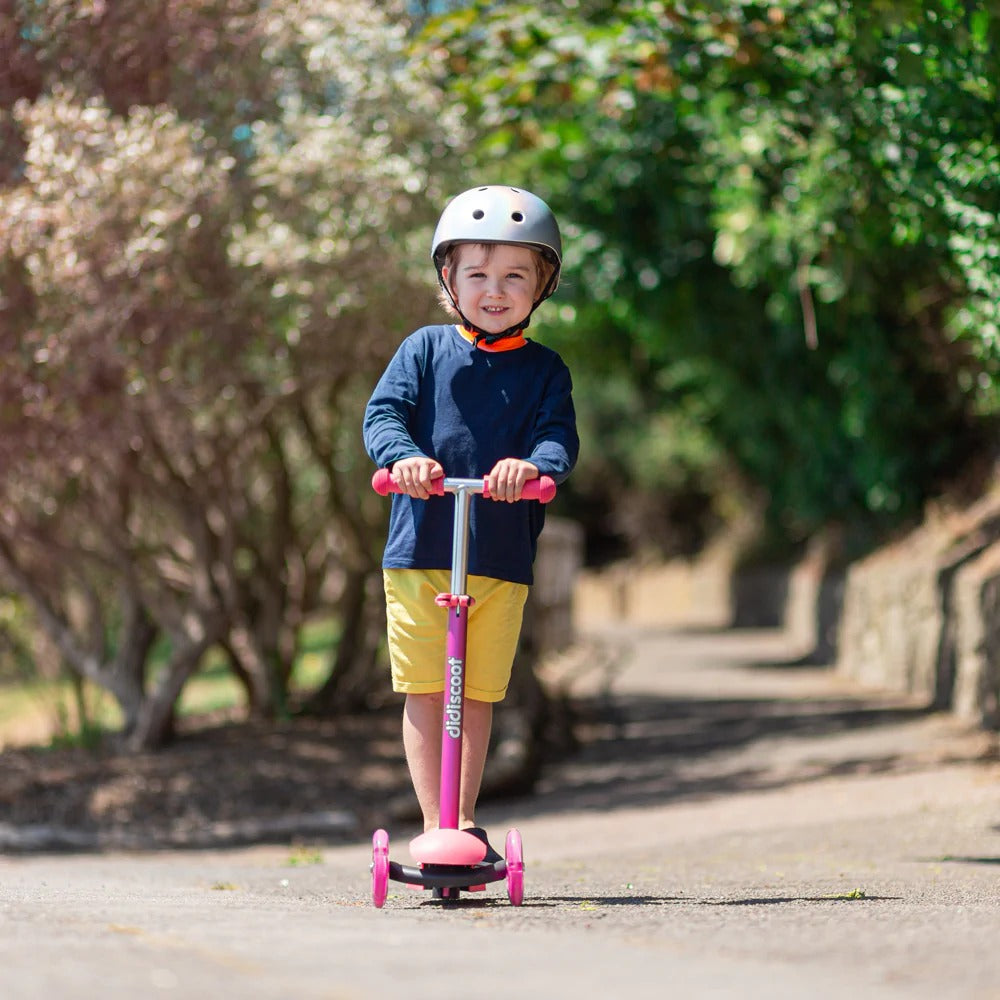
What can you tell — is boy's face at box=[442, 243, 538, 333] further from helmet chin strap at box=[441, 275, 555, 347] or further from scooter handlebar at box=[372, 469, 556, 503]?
scooter handlebar at box=[372, 469, 556, 503]

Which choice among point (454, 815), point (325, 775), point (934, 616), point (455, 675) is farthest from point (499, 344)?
point (934, 616)

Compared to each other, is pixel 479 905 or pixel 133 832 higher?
pixel 479 905

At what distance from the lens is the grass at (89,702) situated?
430 inches

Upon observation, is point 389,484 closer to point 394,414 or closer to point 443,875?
point 394,414

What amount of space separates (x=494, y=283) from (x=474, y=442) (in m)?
0.47

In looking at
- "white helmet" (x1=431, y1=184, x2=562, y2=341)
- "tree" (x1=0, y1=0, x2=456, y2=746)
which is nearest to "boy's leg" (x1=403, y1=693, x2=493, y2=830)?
"white helmet" (x1=431, y1=184, x2=562, y2=341)

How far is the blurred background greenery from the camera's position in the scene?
7102 mm

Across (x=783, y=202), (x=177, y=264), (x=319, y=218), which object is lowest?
(x=177, y=264)

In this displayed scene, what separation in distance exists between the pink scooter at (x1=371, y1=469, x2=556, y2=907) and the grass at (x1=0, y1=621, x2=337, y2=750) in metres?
6.70

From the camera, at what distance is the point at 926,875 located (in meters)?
4.94

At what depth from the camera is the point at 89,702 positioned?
13977 mm

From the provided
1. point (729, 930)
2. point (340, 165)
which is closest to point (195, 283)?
point (340, 165)

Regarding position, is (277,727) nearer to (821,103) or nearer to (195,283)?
(195,283)

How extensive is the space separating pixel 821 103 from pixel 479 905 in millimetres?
4452
